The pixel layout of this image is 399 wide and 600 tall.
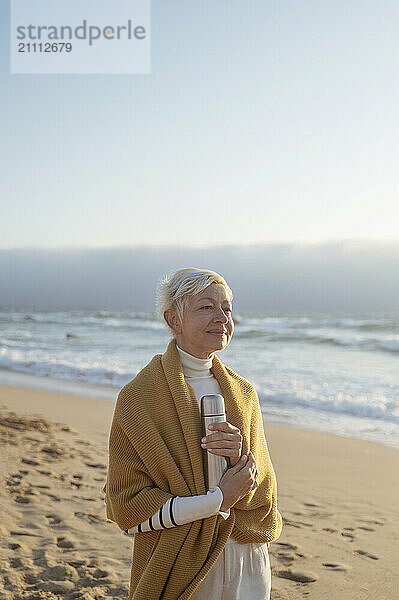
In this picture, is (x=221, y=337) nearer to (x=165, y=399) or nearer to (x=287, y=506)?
(x=165, y=399)

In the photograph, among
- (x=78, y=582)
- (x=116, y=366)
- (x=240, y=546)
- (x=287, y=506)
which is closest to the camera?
(x=240, y=546)

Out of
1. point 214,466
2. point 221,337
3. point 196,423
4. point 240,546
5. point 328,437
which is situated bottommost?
point 328,437

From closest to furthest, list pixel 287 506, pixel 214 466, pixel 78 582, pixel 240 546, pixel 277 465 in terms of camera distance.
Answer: pixel 214 466 < pixel 240 546 < pixel 78 582 < pixel 287 506 < pixel 277 465

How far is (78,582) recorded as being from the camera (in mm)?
3838

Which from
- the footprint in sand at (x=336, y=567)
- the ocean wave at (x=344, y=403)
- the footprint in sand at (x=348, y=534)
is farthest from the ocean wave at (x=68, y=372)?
the footprint in sand at (x=336, y=567)

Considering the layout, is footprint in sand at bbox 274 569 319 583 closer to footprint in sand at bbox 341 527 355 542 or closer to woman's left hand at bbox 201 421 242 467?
footprint in sand at bbox 341 527 355 542

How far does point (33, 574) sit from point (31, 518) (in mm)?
979

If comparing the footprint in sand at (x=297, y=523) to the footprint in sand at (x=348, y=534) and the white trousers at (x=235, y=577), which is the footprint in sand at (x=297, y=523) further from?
the white trousers at (x=235, y=577)

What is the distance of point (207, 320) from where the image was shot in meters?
2.21

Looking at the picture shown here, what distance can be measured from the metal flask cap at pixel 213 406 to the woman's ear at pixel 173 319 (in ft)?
1.07

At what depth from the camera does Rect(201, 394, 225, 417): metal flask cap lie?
6.77 feet

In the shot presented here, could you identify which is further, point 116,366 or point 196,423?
point 116,366

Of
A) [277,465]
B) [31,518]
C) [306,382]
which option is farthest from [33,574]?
[306,382]

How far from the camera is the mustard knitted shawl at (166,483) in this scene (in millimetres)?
2090
